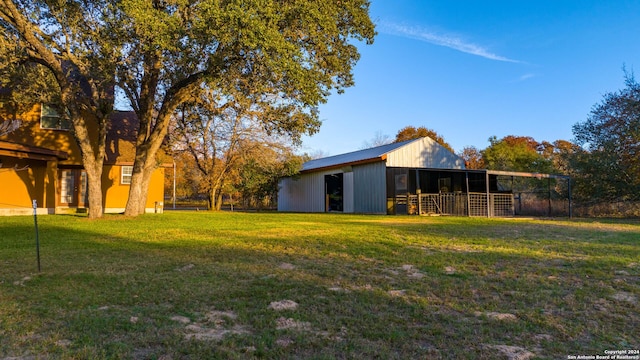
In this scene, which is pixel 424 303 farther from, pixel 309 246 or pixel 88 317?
pixel 309 246

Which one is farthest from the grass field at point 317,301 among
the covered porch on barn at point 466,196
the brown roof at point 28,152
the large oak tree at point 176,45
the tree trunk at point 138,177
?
the covered porch on barn at point 466,196

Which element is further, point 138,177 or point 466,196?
point 466,196

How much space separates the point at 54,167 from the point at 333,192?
1371 cm

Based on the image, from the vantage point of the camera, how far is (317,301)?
13.0ft

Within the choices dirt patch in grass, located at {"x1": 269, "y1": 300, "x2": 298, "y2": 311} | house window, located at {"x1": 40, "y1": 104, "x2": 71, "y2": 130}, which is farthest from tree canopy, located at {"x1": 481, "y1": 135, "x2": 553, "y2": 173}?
dirt patch in grass, located at {"x1": 269, "y1": 300, "x2": 298, "y2": 311}

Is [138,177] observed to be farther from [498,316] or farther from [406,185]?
[498,316]

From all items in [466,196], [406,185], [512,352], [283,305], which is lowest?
[512,352]

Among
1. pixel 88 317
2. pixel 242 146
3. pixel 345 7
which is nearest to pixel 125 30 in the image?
pixel 345 7

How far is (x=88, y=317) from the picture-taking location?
3.45 m

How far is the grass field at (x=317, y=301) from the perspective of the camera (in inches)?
115

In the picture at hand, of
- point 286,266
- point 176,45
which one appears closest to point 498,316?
point 286,266

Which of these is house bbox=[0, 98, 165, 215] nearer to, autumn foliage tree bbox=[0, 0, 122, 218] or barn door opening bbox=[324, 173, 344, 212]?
autumn foliage tree bbox=[0, 0, 122, 218]

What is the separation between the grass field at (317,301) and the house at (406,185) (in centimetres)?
1105

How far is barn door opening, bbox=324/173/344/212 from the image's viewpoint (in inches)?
909
